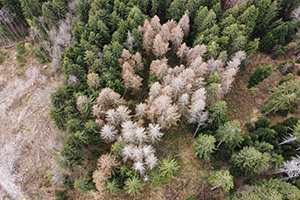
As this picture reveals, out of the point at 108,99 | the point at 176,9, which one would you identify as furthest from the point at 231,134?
the point at 176,9

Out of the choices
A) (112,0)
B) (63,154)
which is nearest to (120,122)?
(63,154)

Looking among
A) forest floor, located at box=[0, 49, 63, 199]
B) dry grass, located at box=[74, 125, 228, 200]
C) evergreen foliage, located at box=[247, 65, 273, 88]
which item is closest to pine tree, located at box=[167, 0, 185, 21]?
evergreen foliage, located at box=[247, 65, 273, 88]

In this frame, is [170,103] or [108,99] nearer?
[108,99]

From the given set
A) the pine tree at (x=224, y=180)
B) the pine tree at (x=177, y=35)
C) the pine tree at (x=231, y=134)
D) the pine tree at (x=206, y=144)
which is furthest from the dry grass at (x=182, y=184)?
the pine tree at (x=177, y=35)

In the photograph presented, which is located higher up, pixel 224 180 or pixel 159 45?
pixel 159 45

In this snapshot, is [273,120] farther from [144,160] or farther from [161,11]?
[161,11]

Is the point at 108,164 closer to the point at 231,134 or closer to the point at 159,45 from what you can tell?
the point at 231,134

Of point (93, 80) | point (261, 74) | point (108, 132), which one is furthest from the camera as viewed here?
point (261, 74)

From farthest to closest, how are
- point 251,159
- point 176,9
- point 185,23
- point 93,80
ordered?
1. point 176,9
2. point 185,23
3. point 93,80
4. point 251,159
